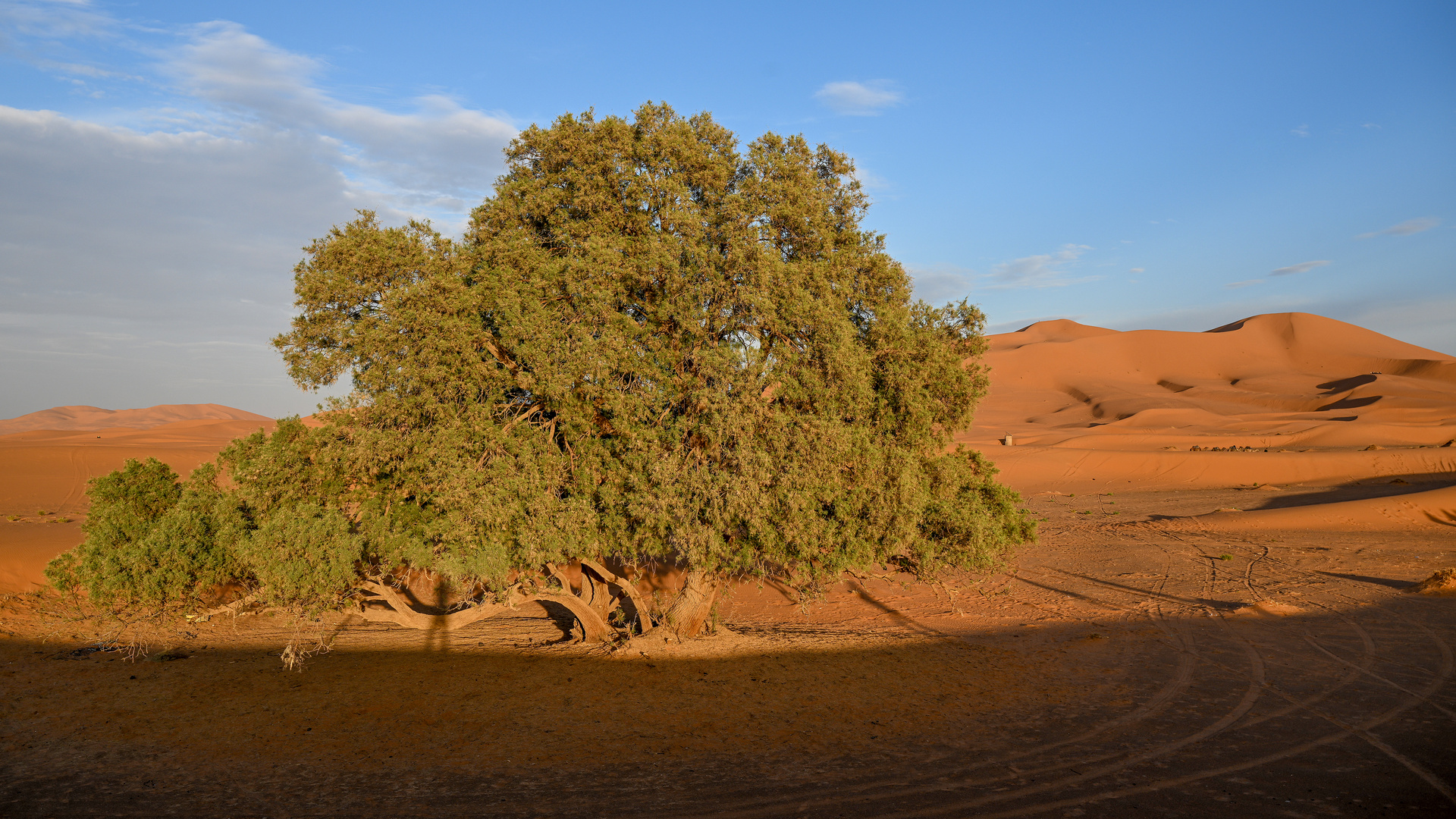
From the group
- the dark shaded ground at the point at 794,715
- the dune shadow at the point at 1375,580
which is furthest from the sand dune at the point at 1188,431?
the dark shaded ground at the point at 794,715

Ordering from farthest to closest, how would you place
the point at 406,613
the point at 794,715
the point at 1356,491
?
the point at 1356,491, the point at 406,613, the point at 794,715

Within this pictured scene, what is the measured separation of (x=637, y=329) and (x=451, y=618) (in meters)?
7.08

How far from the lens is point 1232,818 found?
7.12m

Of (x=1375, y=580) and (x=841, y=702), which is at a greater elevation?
(x=1375, y=580)

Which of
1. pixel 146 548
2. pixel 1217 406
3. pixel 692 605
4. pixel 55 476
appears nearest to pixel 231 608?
pixel 146 548

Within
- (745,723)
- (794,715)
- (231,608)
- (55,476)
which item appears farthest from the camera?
(55,476)

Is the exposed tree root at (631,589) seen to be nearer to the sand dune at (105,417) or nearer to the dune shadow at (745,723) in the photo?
the dune shadow at (745,723)

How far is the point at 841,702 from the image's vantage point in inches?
439

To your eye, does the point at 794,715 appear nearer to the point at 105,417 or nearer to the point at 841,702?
the point at 841,702

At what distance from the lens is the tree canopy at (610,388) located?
10508 mm

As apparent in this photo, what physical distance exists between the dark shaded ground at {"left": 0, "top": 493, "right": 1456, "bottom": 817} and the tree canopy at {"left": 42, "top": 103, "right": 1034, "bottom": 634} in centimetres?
198

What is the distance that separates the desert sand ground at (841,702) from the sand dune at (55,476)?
0.37 metres

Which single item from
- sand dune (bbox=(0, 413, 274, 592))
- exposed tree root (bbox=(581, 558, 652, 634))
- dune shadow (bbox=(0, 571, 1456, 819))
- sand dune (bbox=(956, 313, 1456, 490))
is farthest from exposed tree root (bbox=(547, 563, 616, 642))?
sand dune (bbox=(956, 313, 1456, 490))

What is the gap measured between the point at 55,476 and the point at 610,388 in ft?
139
